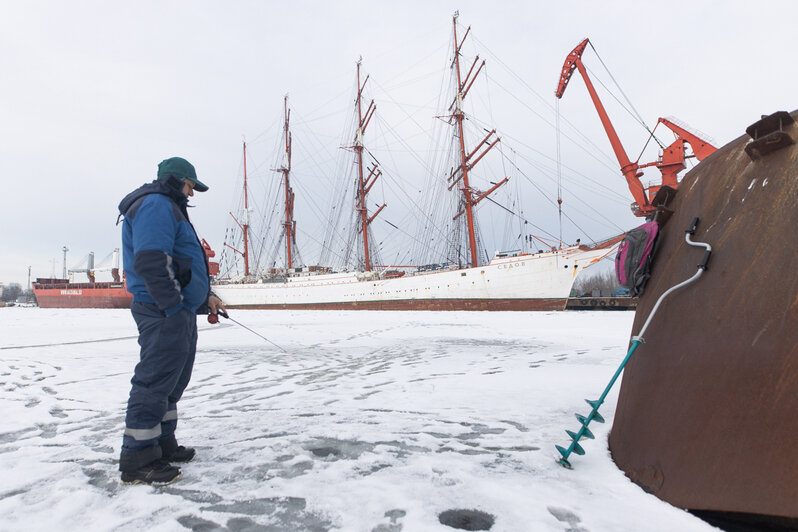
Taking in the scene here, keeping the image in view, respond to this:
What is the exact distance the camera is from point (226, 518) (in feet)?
5.25

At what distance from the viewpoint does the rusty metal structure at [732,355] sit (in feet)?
4.21

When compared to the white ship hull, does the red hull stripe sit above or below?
below

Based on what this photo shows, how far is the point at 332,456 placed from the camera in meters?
2.27

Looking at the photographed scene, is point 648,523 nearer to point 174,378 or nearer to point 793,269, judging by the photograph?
point 793,269

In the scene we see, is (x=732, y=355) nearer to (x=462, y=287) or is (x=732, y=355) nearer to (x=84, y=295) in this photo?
(x=462, y=287)

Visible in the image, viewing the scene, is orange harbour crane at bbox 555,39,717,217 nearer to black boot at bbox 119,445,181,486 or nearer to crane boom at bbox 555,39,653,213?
crane boom at bbox 555,39,653,213

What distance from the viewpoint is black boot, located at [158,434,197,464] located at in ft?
7.20

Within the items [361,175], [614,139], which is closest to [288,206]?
[361,175]

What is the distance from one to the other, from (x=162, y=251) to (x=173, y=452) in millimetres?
1167

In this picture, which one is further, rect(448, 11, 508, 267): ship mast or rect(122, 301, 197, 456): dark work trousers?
rect(448, 11, 508, 267): ship mast

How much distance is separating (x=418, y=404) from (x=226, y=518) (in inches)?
82.3

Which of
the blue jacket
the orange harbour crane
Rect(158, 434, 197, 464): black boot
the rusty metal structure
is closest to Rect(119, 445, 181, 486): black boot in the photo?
Rect(158, 434, 197, 464): black boot

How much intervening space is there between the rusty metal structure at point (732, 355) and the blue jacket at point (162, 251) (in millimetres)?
2403

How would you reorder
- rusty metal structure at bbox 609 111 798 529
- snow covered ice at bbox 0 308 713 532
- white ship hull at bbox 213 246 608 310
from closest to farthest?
rusty metal structure at bbox 609 111 798 529
snow covered ice at bbox 0 308 713 532
white ship hull at bbox 213 246 608 310
